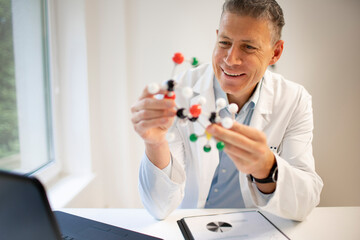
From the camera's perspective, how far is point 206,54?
75.9 inches

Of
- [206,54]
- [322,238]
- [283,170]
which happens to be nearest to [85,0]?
[206,54]

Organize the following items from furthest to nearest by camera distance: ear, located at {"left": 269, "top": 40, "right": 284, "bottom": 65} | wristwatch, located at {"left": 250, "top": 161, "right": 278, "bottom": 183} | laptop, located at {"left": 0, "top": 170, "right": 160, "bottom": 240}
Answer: ear, located at {"left": 269, "top": 40, "right": 284, "bottom": 65}
wristwatch, located at {"left": 250, "top": 161, "right": 278, "bottom": 183}
laptop, located at {"left": 0, "top": 170, "right": 160, "bottom": 240}

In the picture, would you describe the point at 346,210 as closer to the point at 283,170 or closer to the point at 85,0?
the point at 283,170

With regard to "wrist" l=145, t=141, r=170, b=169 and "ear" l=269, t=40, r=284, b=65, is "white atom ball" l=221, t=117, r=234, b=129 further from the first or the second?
"ear" l=269, t=40, r=284, b=65

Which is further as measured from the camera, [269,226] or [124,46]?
[124,46]

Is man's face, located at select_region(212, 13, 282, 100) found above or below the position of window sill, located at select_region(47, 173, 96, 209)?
above

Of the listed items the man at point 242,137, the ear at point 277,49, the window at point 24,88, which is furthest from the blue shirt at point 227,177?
the window at point 24,88

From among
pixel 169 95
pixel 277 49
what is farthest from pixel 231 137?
pixel 277 49

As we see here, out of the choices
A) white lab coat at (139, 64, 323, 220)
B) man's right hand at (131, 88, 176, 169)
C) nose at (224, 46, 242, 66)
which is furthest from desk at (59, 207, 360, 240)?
nose at (224, 46, 242, 66)

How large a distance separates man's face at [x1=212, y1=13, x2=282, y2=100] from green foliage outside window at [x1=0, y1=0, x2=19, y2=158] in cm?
111

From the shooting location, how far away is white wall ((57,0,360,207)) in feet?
5.89

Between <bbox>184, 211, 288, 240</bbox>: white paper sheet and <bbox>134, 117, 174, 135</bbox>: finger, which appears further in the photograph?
<bbox>184, 211, 288, 240</bbox>: white paper sheet

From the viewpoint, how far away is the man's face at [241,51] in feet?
3.21

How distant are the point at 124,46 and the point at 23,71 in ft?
2.35
